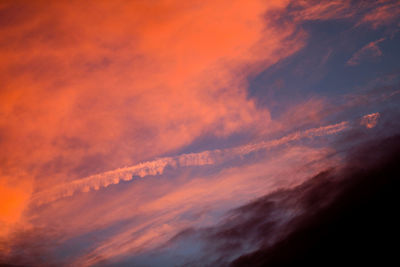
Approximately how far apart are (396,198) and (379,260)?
10755 mm

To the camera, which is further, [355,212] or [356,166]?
[355,212]

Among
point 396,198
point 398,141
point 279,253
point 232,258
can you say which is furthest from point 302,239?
point 398,141

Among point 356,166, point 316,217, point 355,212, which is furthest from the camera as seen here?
point 316,217

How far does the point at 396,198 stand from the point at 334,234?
1812cm

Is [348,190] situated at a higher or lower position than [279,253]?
higher

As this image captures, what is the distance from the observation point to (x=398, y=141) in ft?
125

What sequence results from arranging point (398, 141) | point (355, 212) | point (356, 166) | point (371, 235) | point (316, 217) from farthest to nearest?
1. point (316, 217)
2. point (355, 212)
3. point (371, 235)
4. point (356, 166)
5. point (398, 141)

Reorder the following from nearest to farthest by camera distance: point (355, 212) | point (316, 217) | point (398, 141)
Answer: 1. point (398, 141)
2. point (355, 212)
3. point (316, 217)

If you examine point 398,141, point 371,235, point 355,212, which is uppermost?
point 398,141

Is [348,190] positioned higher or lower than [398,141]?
lower

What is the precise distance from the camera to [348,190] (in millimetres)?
49438

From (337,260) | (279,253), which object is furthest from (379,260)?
(279,253)

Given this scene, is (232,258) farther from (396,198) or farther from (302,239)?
(396,198)

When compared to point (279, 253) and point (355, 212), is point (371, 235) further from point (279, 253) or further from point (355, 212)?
point (279, 253)
